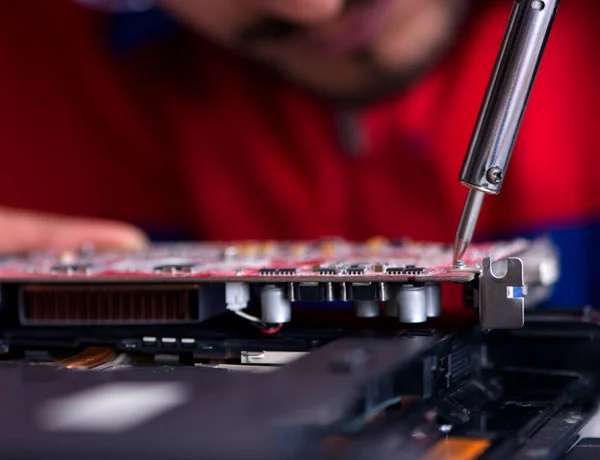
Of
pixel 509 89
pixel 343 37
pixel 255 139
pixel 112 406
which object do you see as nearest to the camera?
pixel 112 406

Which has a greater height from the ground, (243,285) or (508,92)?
(508,92)

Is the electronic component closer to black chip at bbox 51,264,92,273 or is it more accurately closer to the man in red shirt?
black chip at bbox 51,264,92,273

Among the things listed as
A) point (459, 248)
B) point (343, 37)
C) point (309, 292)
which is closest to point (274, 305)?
Answer: point (309, 292)

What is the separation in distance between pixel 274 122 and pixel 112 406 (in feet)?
3.16

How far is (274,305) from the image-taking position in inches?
18.6

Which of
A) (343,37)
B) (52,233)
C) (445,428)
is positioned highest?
(343,37)

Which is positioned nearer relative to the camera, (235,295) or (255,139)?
(235,295)

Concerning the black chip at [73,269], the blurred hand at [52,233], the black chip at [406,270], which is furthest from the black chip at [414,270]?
the blurred hand at [52,233]

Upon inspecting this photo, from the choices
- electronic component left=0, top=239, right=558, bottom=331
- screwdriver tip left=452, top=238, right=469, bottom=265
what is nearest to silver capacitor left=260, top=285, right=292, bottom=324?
electronic component left=0, top=239, right=558, bottom=331

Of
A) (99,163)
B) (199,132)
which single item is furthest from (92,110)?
(199,132)

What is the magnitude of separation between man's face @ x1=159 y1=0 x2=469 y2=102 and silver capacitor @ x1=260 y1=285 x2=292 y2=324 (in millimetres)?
460

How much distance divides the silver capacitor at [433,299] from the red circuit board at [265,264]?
0.04 ft

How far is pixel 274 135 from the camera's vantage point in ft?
4.12

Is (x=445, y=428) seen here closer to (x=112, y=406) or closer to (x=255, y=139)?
(x=112, y=406)
